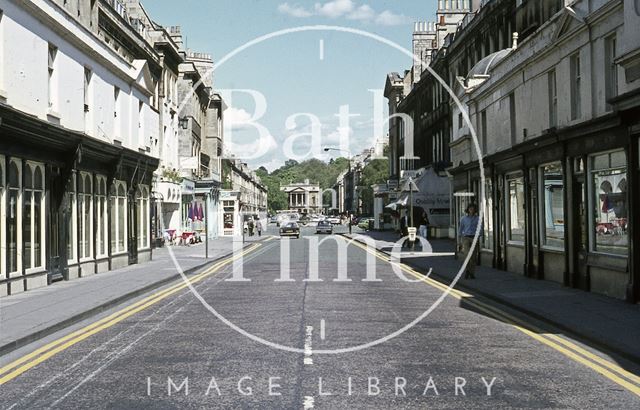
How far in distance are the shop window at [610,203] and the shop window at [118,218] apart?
17.0m

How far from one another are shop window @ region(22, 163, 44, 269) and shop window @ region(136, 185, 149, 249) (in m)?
10.8

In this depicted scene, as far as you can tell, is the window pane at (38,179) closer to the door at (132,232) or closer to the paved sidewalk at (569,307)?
the door at (132,232)

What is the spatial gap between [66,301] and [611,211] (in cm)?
1169

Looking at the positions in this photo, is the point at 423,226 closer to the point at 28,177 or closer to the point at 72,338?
the point at 28,177

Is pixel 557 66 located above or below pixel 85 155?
above

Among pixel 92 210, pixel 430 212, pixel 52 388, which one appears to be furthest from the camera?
pixel 430 212

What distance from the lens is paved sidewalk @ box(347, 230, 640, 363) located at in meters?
10.7

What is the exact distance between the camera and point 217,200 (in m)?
69.9

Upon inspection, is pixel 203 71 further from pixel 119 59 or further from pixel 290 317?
pixel 290 317

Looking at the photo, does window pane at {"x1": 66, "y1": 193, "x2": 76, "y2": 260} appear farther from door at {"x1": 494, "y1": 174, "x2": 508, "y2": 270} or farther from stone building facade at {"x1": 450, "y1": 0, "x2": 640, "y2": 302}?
door at {"x1": 494, "y1": 174, "x2": 508, "y2": 270}

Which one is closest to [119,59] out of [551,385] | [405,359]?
[405,359]

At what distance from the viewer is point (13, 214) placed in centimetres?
1808

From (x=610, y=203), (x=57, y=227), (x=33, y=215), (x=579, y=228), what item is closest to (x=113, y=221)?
(x=57, y=227)

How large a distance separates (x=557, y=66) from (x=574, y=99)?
1418mm
